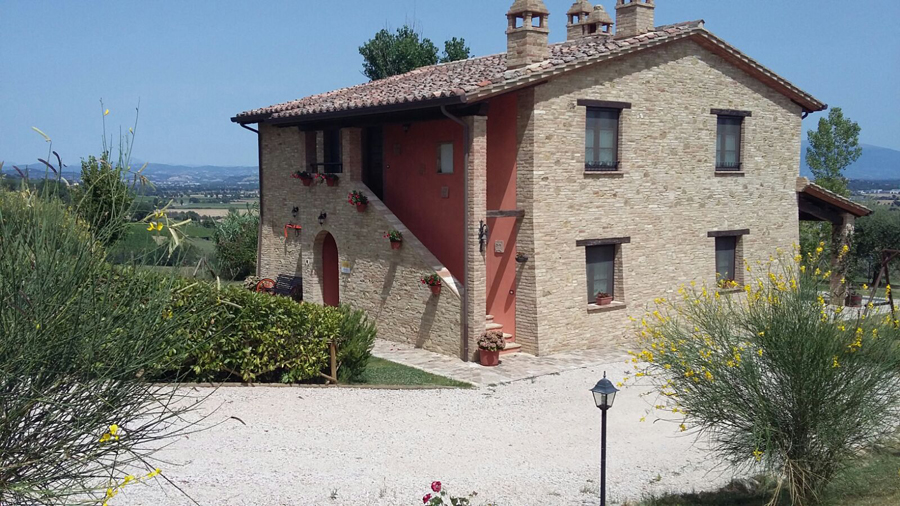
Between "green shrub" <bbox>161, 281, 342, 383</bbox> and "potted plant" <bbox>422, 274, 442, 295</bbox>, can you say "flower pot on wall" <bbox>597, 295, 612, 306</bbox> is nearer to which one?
"potted plant" <bbox>422, 274, 442, 295</bbox>

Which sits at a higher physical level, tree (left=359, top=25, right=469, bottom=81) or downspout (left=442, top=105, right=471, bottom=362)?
tree (left=359, top=25, right=469, bottom=81)

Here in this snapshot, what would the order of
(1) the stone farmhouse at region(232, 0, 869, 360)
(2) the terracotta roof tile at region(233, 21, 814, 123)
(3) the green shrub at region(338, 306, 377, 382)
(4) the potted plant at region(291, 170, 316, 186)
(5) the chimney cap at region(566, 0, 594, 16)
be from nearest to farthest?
(3) the green shrub at region(338, 306, 377, 382), (2) the terracotta roof tile at region(233, 21, 814, 123), (1) the stone farmhouse at region(232, 0, 869, 360), (4) the potted plant at region(291, 170, 316, 186), (5) the chimney cap at region(566, 0, 594, 16)

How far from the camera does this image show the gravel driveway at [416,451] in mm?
8852

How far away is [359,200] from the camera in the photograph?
17.8m

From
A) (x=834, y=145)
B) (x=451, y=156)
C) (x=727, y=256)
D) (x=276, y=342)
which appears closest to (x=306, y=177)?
(x=451, y=156)

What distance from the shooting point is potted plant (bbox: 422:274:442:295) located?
15.8 meters

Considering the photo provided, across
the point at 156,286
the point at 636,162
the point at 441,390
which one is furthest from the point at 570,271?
the point at 156,286

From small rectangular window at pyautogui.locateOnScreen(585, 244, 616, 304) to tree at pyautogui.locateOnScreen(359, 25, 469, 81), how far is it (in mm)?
19171

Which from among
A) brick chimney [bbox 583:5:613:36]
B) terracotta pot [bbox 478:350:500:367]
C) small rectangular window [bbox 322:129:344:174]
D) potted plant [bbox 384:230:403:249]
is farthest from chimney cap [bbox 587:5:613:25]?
terracotta pot [bbox 478:350:500:367]

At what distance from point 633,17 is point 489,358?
841 centimetres

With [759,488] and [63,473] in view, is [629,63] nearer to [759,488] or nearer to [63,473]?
[759,488]

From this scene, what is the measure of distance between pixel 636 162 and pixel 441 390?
707cm

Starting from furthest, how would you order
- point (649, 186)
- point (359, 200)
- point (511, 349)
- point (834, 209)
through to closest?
point (834, 209) < point (359, 200) < point (649, 186) < point (511, 349)

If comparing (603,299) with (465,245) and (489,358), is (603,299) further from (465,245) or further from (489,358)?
(465,245)
